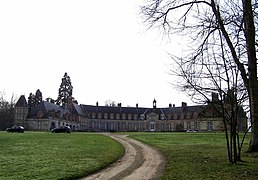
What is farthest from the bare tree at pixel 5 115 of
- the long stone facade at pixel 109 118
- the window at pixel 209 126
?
the window at pixel 209 126

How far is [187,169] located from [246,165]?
2624mm

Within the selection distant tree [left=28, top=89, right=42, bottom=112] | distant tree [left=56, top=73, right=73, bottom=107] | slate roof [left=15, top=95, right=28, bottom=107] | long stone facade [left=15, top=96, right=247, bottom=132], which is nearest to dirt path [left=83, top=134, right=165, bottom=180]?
long stone facade [left=15, top=96, right=247, bottom=132]

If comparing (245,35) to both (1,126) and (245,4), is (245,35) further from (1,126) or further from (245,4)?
(1,126)

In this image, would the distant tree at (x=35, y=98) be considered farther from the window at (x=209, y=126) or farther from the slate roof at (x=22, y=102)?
the window at (x=209, y=126)

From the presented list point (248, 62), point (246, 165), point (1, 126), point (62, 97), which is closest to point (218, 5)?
point (248, 62)

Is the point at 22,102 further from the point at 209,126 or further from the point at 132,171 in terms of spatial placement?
the point at 132,171

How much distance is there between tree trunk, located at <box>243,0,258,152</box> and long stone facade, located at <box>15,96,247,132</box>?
191 ft

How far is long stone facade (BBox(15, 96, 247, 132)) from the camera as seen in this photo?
71562mm

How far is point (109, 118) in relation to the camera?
97.1 m

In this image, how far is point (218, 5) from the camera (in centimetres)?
1541

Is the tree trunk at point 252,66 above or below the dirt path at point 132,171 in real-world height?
above

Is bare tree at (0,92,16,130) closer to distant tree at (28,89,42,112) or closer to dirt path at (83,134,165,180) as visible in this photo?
distant tree at (28,89,42,112)

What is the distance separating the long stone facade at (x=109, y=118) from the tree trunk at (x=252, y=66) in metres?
58.1

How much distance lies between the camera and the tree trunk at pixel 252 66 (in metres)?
13.4
